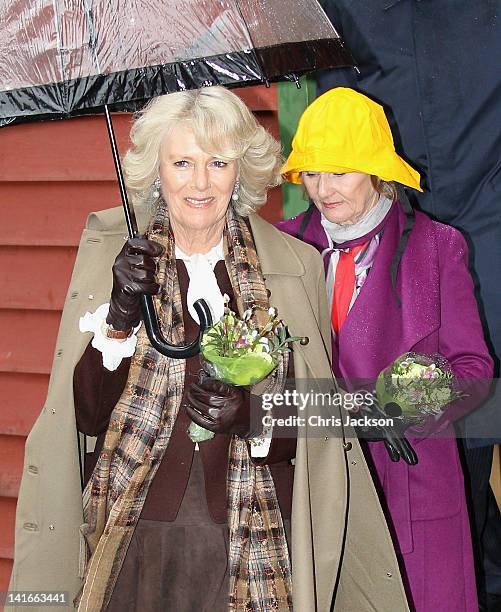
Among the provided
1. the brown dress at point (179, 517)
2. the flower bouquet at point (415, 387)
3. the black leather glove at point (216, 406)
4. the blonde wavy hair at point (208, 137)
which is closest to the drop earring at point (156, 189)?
A: the blonde wavy hair at point (208, 137)

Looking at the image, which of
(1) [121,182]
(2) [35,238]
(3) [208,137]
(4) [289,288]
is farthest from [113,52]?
(2) [35,238]

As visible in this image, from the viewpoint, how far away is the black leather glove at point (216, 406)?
8.28 ft

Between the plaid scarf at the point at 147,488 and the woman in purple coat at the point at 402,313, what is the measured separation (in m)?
0.46

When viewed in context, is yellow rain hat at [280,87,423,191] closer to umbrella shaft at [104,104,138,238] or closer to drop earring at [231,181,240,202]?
drop earring at [231,181,240,202]

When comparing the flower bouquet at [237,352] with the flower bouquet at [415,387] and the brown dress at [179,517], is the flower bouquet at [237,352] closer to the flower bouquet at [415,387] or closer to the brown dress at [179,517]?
the brown dress at [179,517]

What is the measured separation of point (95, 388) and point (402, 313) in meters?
0.98

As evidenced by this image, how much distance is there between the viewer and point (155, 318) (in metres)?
2.59

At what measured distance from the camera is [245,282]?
9.33ft

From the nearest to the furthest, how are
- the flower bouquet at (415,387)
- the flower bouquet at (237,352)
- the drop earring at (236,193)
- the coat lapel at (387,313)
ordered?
the flower bouquet at (237,352)
the flower bouquet at (415,387)
the drop earring at (236,193)
the coat lapel at (387,313)

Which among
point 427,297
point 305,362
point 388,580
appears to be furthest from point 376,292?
point 388,580

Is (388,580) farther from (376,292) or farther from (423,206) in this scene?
(423,206)

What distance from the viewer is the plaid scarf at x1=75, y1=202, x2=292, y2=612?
270 cm

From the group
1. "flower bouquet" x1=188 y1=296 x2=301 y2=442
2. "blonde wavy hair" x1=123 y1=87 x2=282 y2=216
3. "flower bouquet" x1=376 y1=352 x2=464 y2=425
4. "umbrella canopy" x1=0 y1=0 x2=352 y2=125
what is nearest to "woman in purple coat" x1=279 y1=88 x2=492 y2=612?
"flower bouquet" x1=376 y1=352 x2=464 y2=425

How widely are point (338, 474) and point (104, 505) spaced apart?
0.65 metres
